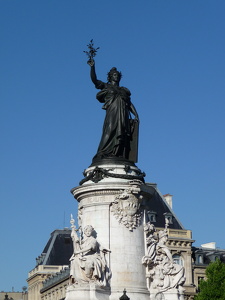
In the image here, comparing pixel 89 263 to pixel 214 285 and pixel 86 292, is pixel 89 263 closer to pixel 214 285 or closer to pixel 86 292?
pixel 86 292

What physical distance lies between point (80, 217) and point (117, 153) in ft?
8.64

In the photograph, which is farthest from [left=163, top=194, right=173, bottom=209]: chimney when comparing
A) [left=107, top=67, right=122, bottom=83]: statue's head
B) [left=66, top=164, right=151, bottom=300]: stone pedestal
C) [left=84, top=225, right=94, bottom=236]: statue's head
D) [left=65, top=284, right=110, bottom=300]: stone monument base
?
[left=65, top=284, right=110, bottom=300]: stone monument base

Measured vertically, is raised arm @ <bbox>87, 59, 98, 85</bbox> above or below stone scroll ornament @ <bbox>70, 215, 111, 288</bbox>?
above

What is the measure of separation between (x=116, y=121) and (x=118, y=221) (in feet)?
12.6

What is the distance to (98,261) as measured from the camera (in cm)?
2288

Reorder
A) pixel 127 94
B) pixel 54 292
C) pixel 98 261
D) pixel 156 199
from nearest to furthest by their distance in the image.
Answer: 1. pixel 98 261
2. pixel 127 94
3. pixel 156 199
4. pixel 54 292

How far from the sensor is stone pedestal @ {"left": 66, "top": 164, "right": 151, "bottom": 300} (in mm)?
23297

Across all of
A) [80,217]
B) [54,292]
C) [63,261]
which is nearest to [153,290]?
[80,217]

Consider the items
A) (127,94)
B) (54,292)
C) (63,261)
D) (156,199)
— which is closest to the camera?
(127,94)

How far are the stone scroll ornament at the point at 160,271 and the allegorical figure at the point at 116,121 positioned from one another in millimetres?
2991

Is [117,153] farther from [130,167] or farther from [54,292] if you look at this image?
[54,292]

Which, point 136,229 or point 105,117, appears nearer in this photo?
point 136,229

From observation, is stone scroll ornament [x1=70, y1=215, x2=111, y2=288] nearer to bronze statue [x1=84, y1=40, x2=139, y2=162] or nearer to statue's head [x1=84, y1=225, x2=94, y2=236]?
statue's head [x1=84, y1=225, x2=94, y2=236]

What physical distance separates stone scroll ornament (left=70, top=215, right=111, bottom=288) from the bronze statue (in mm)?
3384
